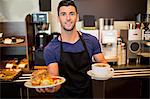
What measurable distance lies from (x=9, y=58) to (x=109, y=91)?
1.53 m

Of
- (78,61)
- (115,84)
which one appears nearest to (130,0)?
(115,84)

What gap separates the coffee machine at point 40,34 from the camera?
300 centimetres

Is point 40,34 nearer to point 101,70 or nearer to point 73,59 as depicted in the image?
point 73,59

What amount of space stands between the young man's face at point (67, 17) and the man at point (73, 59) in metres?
0.08

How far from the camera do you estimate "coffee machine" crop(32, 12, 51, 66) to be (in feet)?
9.84

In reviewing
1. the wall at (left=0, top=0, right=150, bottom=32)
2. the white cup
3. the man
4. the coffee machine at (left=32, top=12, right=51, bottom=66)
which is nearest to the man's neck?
the man

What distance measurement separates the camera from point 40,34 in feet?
10.3

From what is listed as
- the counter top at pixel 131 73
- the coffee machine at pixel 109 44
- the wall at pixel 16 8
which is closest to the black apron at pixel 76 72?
the counter top at pixel 131 73

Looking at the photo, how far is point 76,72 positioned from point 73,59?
12 centimetres

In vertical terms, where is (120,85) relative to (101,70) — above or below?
below

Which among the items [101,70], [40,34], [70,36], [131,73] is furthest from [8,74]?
[131,73]

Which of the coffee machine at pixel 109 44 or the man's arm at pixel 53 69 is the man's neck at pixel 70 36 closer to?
the man's arm at pixel 53 69

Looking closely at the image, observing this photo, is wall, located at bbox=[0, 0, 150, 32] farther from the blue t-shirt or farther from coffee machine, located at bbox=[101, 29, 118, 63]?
the blue t-shirt

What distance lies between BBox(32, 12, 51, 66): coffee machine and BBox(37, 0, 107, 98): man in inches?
41.8
